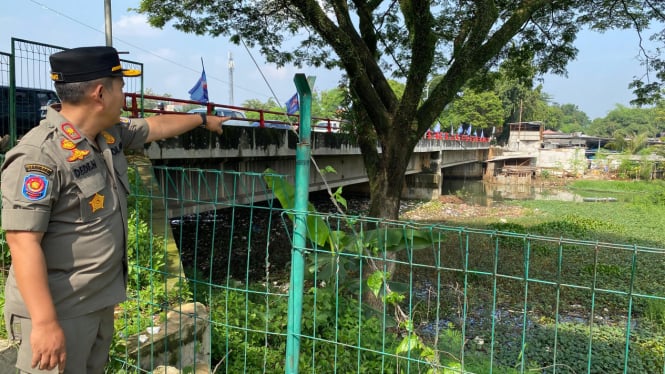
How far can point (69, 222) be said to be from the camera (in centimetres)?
150

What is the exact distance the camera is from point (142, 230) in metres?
3.78

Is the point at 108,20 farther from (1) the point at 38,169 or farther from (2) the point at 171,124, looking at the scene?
(1) the point at 38,169

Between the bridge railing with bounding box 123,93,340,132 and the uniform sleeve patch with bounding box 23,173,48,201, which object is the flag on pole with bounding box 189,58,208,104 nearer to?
the bridge railing with bounding box 123,93,340,132

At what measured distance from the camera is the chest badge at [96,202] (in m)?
1.55

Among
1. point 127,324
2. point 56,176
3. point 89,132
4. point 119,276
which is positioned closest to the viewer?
point 56,176

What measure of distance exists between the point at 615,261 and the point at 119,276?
1139 cm

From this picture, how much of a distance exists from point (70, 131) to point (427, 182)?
2393cm

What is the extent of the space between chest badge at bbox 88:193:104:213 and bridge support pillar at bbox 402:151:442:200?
76.2ft

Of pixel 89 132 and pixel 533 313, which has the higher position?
pixel 89 132

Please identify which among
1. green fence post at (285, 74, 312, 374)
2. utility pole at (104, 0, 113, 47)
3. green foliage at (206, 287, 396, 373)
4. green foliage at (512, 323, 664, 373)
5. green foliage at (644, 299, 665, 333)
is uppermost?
utility pole at (104, 0, 113, 47)

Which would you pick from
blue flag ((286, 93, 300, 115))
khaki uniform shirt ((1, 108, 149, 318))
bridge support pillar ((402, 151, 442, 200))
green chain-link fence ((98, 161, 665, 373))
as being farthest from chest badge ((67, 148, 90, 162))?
bridge support pillar ((402, 151, 442, 200))

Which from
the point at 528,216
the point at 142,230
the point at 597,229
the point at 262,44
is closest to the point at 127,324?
the point at 142,230

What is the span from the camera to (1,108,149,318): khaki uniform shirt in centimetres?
139

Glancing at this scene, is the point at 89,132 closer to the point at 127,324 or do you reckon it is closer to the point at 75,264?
the point at 75,264
